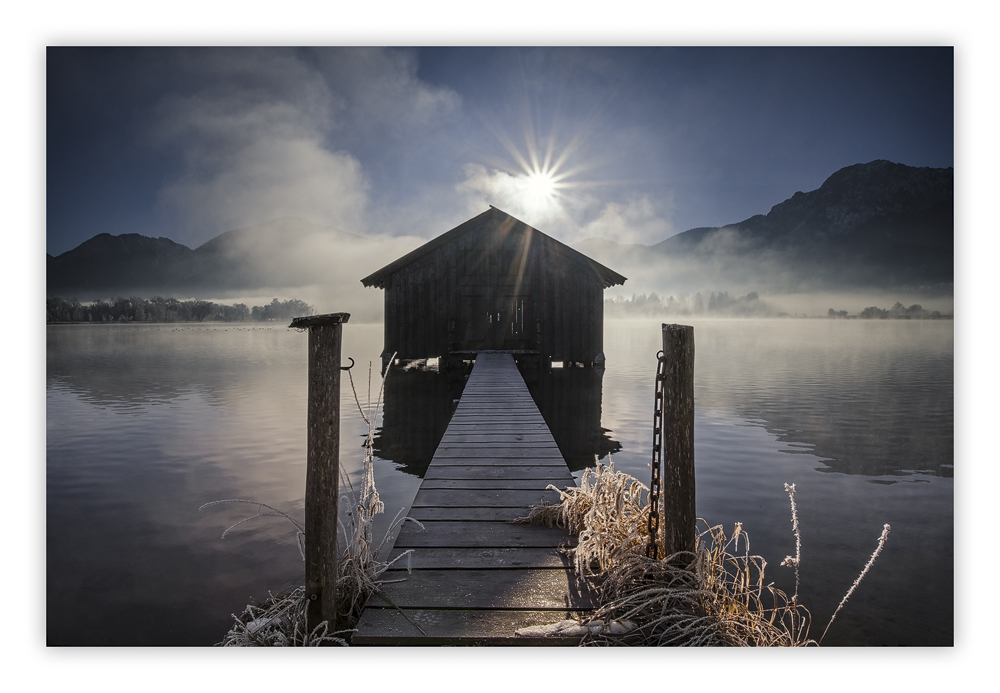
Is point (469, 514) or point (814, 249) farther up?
point (814, 249)

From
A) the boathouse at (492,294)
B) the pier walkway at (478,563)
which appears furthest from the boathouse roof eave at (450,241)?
the pier walkway at (478,563)

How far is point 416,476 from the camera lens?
777 centimetres

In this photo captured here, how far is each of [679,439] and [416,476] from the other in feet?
19.8

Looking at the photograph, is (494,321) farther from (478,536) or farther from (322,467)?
(322,467)

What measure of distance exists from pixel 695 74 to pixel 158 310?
20.9 meters

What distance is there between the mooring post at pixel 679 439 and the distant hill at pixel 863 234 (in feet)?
10.5

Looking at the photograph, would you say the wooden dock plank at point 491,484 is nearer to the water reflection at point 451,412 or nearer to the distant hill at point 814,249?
the water reflection at point 451,412

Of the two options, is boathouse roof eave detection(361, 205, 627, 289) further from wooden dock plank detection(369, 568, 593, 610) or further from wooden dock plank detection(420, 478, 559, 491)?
wooden dock plank detection(369, 568, 593, 610)

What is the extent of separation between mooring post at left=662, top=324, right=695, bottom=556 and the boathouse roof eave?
47.1ft

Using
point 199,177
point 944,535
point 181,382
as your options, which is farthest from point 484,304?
point 944,535

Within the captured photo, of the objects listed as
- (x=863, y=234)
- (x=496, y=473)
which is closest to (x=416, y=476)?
(x=496, y=473)

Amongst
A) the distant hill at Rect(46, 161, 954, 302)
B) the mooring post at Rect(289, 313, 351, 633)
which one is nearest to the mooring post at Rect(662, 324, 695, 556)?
the mooring post at Rect(289, 313, 351, 633)

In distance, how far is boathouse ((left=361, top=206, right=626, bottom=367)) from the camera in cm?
1638

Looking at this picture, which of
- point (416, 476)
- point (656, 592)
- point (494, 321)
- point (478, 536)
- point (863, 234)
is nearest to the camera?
point (656, 592)
